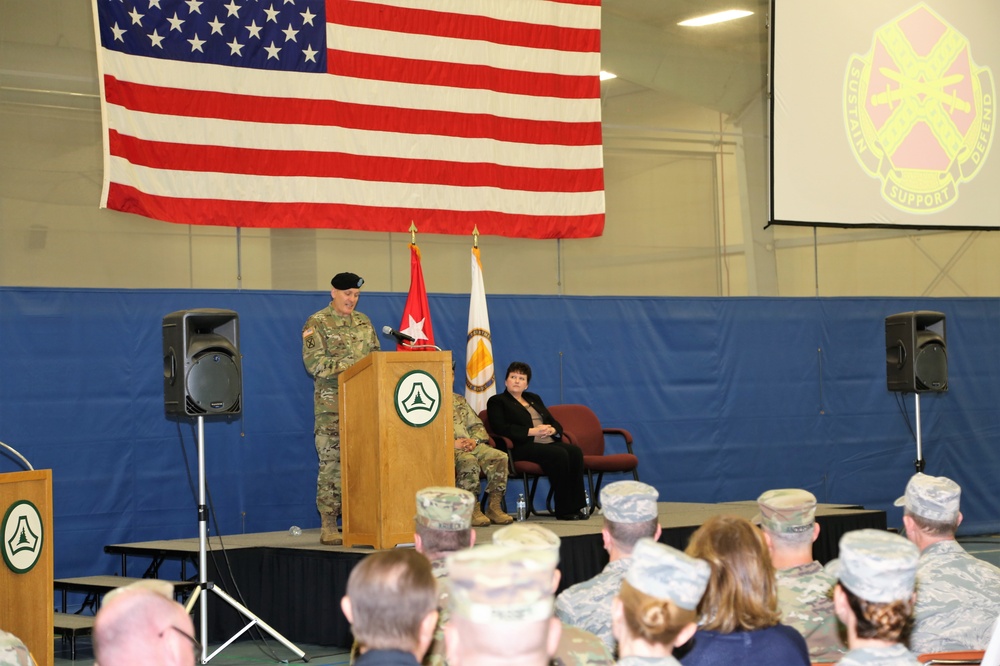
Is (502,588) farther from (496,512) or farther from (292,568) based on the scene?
(496,512)

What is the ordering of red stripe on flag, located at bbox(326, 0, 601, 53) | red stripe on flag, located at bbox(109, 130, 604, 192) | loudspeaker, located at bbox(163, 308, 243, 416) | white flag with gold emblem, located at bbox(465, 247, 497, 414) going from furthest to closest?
red stripe on flag, located at bbox(326, 0, 601, 53) < white flag with gold emblem, located at bbox(465, 247, 497, 414) < red stripe on flag, located at bbox(109, 130, 604, 192) < loudspeaker, located at bbox(163, 308, 243, 416)

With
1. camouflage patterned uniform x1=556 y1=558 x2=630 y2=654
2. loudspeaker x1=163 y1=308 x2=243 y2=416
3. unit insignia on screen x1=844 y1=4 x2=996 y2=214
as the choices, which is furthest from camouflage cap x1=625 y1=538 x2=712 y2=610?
unit insignia on screen x1=844 y1=4 x2=996 y2=214

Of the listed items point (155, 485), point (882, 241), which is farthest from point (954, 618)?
point (882, 241)

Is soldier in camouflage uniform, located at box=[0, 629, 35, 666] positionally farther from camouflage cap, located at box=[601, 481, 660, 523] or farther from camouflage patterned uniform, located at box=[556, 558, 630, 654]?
camouflage cap, located at box=[601, 481, 660, 523]

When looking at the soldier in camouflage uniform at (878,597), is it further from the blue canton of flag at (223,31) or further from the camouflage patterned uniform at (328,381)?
the blue canton of flag at (223,31)

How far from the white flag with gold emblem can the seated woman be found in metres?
5.38

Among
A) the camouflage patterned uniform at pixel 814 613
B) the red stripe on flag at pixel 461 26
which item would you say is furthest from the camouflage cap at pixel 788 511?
the red stripe on flag at pixel 461 26

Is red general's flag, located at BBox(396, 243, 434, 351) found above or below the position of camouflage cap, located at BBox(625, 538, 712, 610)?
above

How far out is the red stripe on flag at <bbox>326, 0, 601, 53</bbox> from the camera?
27.0 feet

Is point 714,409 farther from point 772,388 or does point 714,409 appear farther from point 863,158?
A: point 863,158

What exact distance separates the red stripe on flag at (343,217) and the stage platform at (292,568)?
1.99m

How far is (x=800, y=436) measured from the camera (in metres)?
10.0

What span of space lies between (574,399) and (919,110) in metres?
4.06

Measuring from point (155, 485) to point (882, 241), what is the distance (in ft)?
22.4
